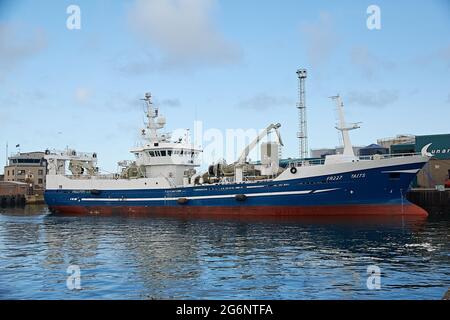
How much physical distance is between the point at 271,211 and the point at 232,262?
20.3 m

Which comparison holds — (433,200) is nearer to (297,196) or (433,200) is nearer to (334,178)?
(334,178)

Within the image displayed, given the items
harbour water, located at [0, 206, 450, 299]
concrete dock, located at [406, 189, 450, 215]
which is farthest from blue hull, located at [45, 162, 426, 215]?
concrete dock, located at [406, 189, 450, 215]

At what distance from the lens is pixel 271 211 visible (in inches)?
1451

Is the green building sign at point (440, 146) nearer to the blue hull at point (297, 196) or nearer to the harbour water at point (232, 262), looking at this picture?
the blue hull at point (297, 196)

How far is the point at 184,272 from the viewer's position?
1509 centimetres

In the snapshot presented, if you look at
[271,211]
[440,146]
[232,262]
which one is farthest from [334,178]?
[440,146]

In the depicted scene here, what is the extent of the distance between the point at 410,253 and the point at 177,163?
30792mm

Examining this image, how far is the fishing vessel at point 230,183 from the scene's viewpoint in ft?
111

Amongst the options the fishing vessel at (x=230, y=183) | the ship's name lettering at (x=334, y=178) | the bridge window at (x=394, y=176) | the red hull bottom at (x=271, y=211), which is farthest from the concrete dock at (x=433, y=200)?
the ship's name lettering at (x=334, y=178)

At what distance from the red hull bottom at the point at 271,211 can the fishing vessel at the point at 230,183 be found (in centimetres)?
8

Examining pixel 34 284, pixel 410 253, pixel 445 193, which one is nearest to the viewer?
pixel 34 284
